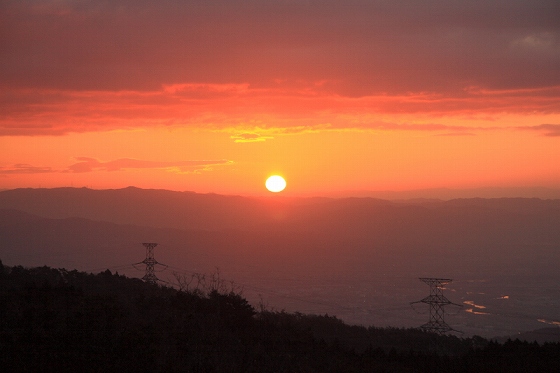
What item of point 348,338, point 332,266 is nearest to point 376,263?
point 332,266

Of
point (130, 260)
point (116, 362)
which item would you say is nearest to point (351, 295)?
point (130, 260)

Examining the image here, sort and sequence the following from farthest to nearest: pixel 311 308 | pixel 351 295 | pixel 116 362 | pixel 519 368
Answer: pixel 351 295, pixel 311 308, pixel 519 368, pixel 116 362

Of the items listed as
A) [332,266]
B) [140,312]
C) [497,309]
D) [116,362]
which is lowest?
[116,362]

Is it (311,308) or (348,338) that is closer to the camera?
(348,338)

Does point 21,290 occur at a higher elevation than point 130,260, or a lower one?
lower

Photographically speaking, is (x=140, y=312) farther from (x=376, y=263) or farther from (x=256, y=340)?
(x=376, y=263)

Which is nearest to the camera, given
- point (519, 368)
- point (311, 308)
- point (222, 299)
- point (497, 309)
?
point (519, 368)
